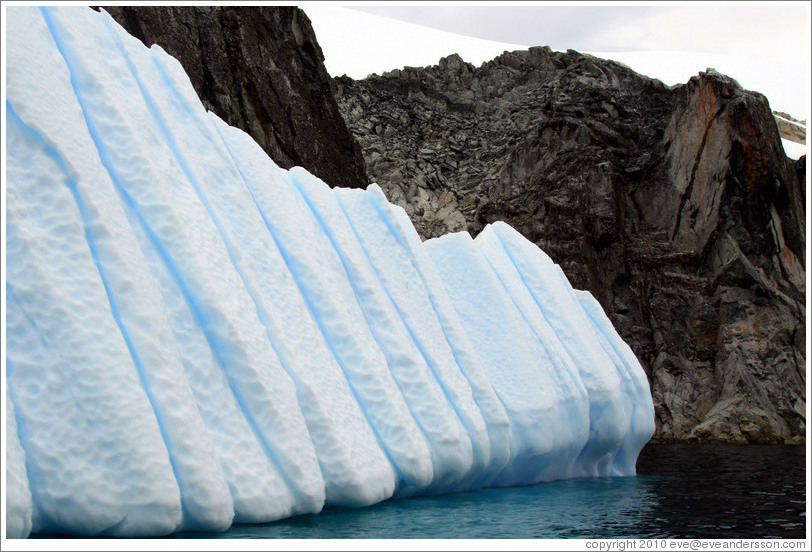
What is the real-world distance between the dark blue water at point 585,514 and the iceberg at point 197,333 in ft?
0.71

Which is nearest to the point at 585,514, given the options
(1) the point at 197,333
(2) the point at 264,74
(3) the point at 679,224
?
(1) the point at 197,333

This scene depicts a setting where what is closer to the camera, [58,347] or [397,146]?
[58,347]

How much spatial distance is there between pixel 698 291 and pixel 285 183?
22.4m

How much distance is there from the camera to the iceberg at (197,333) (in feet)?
14.4

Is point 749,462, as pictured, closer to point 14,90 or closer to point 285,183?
point 285,183

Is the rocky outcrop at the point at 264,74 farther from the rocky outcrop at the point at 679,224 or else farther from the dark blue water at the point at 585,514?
the dark blue water at the point at 585,514

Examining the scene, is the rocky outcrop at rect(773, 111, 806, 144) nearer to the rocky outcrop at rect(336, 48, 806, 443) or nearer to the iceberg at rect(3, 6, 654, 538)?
the rocky outcrop at rect(336, 48, 806, 443)

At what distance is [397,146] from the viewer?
3778 cm

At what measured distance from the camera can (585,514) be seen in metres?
7.07

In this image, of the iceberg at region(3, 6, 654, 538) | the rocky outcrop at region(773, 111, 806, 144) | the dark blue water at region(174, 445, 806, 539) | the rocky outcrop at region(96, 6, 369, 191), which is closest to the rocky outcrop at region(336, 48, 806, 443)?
the rocky outcrop at region(96, 6, 369, 191)

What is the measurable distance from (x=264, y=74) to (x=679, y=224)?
53.6 ft

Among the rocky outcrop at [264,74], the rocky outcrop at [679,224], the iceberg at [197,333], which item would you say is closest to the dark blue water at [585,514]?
the iceberg at [197,333]

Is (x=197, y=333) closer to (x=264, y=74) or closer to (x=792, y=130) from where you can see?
(x=264, y=74)

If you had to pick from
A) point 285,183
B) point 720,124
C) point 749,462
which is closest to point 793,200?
point 720,124
